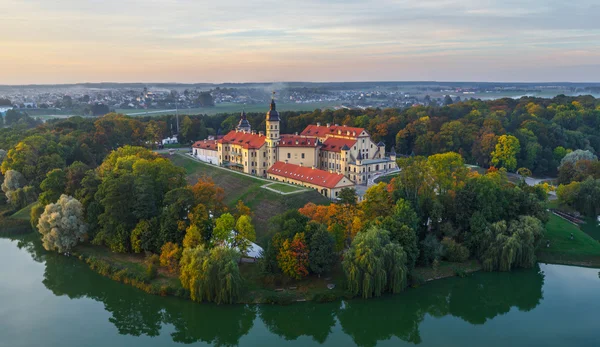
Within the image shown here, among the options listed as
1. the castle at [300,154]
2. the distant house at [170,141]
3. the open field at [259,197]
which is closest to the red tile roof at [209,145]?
the castle at [300,154]

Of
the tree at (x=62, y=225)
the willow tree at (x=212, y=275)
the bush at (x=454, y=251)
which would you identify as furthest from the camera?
the tree at (x=62, y=225)

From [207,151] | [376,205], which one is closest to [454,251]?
[376,205]

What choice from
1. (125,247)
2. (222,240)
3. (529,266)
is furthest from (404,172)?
(125,247)

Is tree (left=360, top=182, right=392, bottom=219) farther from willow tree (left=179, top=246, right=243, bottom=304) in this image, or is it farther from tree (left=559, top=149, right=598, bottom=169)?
tree (left=559, top=149, right=598, bottom=169)

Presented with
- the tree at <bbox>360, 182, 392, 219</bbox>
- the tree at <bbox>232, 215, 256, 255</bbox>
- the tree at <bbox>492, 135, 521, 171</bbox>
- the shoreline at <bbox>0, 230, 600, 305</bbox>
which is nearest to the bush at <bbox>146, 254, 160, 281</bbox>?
the shoreline at <bbox>0, 230, 600, 305</bbox>

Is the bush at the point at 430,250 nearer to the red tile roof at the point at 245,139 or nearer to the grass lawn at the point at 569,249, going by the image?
the grass lawn at the point at 569,249

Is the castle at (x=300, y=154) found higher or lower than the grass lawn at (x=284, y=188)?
higher

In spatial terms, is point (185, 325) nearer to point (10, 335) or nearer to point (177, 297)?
point (177, 297)
